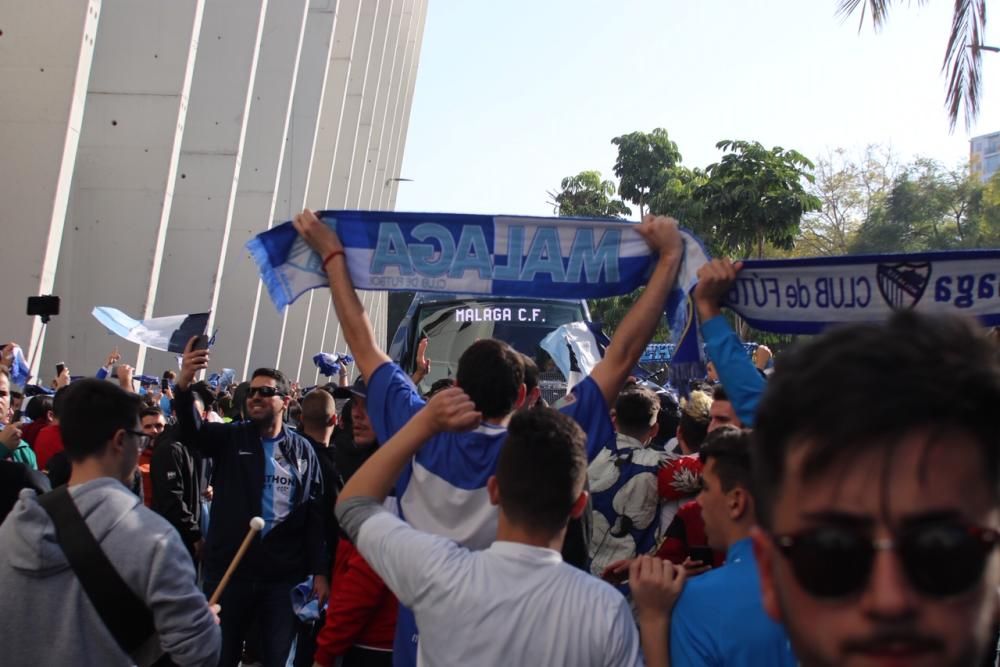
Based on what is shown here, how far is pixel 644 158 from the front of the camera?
169ft

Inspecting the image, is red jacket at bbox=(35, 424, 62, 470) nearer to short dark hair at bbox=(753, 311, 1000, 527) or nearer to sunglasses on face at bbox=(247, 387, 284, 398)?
sunglasses on face at bbox=(247, 387, 284, 398)

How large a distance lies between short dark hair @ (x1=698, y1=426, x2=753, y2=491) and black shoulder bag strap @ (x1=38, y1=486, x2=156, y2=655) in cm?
187

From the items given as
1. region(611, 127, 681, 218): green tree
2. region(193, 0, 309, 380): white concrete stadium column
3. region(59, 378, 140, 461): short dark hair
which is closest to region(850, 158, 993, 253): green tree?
region(611, 127, 681, 218): green tree

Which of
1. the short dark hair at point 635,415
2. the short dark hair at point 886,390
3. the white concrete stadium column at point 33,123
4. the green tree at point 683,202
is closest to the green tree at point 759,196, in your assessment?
the green tree at point 683,202

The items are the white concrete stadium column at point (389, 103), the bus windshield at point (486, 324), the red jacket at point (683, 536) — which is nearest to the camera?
the red jacket at point (683, 536)

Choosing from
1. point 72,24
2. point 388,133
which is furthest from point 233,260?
point 388,133

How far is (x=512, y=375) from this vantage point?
11.7 ft

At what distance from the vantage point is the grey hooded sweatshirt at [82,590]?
345 centimetres

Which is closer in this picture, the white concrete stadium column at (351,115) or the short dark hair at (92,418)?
the short dark hair at (92,418)

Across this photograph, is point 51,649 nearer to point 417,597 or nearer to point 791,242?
point 417,597

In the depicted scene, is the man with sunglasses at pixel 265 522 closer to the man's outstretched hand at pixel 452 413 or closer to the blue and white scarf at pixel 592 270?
the blue and white scarf at pixel 592 270

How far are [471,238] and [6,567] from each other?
2181mm

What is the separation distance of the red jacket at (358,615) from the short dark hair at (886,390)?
3438mm

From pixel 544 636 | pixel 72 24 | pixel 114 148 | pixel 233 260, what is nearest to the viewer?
pixel 544 636
